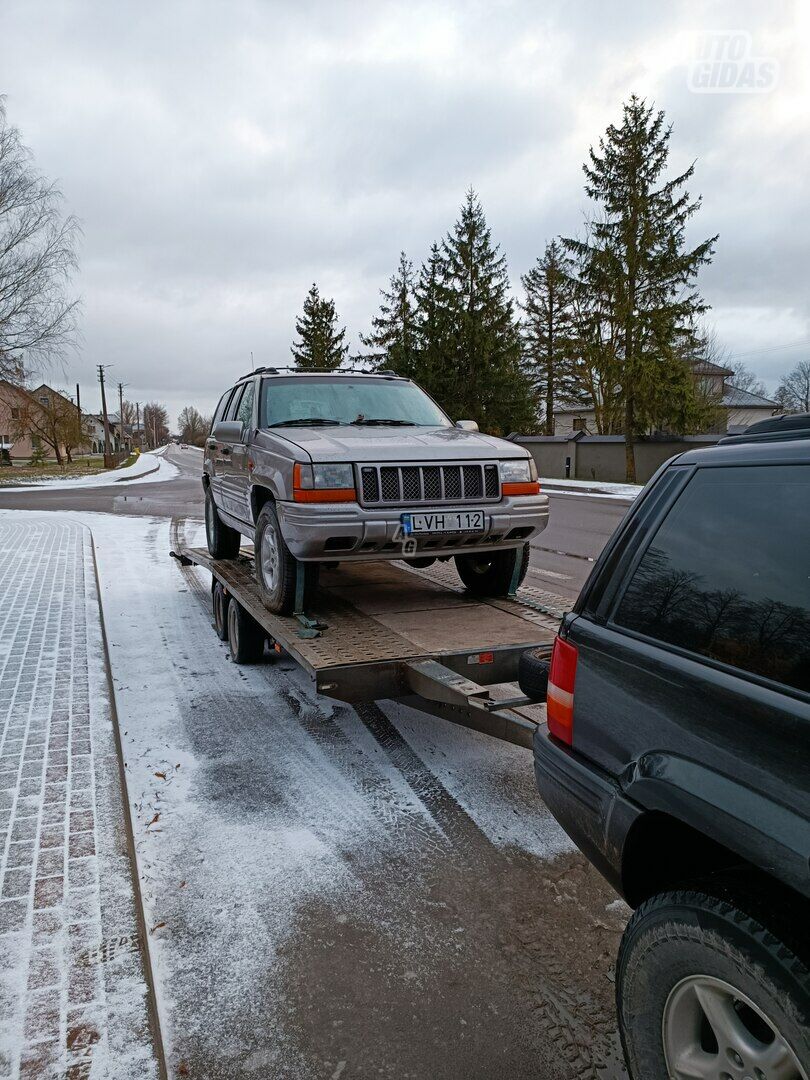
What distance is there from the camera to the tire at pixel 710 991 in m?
1.46

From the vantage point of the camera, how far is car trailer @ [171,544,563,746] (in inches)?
138

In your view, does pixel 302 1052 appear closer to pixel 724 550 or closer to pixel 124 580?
pixel 724 550

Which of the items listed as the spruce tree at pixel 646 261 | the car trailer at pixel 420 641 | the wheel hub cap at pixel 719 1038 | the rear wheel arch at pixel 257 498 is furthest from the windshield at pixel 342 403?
the spruce tree at pixel 646 261

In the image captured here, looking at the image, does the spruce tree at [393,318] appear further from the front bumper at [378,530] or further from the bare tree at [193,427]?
the bare tree at [193,427]

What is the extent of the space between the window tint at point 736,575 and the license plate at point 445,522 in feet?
8.04

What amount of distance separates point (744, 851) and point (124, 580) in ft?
30.2

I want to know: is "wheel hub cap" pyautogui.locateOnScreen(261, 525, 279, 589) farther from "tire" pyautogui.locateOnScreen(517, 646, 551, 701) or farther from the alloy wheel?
"tire" pyautogui.locateOnScreen(517, 646, 551, 701)

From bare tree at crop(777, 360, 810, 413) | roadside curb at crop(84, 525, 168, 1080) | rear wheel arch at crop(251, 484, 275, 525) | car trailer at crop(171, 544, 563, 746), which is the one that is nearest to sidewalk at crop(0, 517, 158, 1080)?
roadside curb at crop(84, 525, 168, 1080)

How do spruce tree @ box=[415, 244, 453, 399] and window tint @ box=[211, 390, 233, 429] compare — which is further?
spruce tree @ box=[415, 244, 453, 399]

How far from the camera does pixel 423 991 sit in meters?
2.54

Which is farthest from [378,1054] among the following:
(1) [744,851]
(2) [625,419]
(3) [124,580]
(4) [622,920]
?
(2) [625,419]

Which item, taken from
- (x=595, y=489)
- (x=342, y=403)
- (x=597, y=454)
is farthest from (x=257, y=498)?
(x=597, y=454)

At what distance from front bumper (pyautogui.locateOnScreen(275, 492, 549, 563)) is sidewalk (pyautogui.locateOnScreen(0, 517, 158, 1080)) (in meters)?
1.70

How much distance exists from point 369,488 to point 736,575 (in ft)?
9.67
